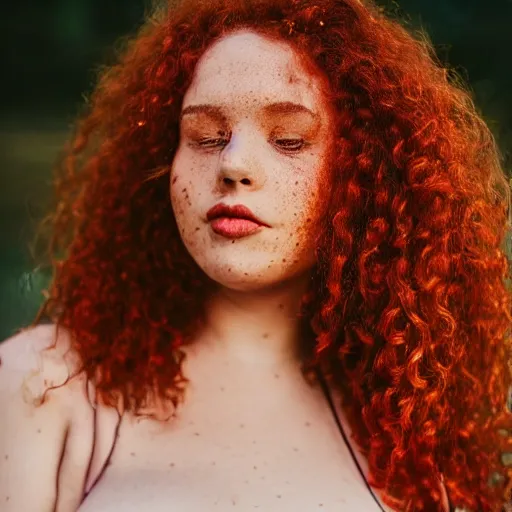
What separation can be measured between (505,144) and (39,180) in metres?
1.01

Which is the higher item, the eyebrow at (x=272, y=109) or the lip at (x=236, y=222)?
the eyebrow at (x=272, y=109)

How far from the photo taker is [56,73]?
1.93 m

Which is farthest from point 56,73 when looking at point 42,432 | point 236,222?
point 42,432

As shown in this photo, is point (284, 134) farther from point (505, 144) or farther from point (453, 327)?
point (505, 144)

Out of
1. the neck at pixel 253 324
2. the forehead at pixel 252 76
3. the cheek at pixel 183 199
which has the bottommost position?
the neck at pixel 253 324

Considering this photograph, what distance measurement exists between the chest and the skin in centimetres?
22

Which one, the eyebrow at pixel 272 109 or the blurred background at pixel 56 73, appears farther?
the blurred background at pixel 56 73

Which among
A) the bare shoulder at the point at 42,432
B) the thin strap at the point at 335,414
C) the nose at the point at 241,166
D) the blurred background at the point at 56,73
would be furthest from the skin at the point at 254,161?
the blurred background at the point at 56,73

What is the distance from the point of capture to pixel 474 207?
1640 mm

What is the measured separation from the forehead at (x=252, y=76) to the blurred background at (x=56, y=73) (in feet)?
1.39

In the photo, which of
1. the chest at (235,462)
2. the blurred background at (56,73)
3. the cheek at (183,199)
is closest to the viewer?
the chest at (235,462)

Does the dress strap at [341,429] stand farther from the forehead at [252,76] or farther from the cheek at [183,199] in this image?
the forehead at [252,76]

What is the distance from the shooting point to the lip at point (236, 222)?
57.4 inches

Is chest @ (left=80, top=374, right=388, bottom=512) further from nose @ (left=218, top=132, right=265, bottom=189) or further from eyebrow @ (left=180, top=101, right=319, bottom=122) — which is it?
eyebrow @ (left=180, top=101, right=319, bottom=122)
